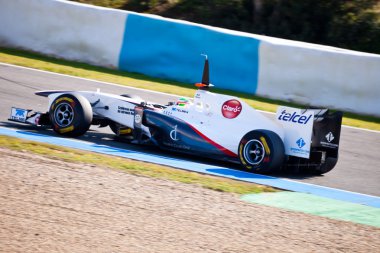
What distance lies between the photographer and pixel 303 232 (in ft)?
23.8

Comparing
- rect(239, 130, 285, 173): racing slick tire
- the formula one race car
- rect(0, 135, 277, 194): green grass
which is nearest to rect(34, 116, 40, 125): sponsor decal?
the formula one race car

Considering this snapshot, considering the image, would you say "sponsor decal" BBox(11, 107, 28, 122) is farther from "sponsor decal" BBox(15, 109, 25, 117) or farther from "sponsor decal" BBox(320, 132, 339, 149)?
"sponsor decal" BBox(320, 132, 339, 149)

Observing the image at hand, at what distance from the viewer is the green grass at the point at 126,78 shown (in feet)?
47.3

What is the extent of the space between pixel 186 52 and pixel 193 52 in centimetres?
17

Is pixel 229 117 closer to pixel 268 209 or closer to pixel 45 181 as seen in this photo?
pixel 268 209

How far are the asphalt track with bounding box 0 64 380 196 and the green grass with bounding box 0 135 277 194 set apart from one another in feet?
3.38

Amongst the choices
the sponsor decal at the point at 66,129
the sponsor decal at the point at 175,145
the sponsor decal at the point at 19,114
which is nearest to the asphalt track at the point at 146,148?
the sponsor decal at the point at 19,114

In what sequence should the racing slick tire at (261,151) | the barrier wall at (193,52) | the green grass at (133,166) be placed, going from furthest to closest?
1. the barrier wall at (193,52)
2. the racing slick tire at (261,151)
3. the green grass at (133,166)

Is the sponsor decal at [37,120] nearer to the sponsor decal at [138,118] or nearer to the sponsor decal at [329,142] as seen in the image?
the sponsor decal at [138,118]

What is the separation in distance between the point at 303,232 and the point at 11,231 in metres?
2.91

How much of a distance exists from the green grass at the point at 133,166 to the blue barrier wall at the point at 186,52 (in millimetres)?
6043

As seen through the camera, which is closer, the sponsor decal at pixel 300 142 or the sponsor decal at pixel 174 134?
the sponsor decal at pixel 300 142

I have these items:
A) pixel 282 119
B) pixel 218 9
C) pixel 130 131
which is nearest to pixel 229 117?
pixel 282 119

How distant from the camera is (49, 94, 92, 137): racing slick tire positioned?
1057 centimetres
